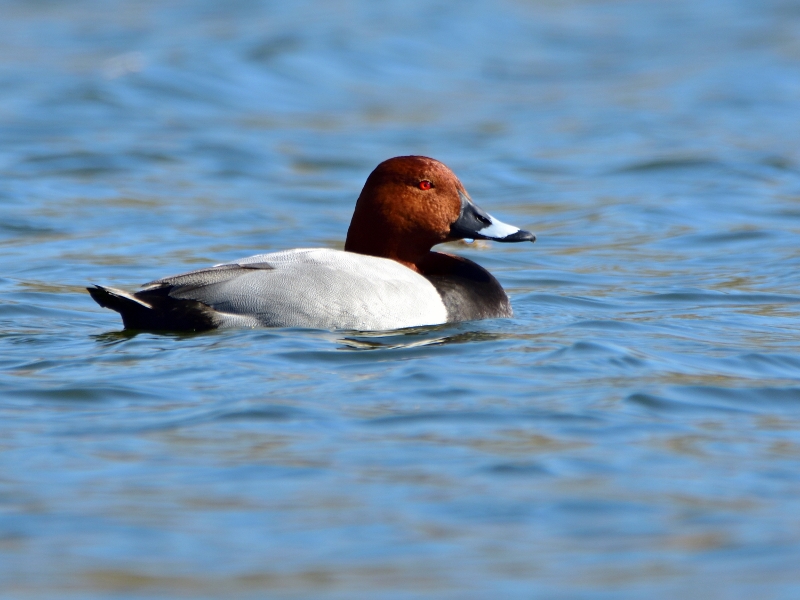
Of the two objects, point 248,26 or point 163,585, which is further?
point 248,26

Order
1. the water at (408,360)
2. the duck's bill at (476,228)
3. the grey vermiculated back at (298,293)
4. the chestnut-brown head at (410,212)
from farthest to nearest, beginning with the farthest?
the duck's bill at (476,228) → the chestnut-brown head at (410,212) → the grey vermiculated back at (298,293) → the water at (408,360)

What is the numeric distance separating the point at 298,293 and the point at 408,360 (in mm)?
642

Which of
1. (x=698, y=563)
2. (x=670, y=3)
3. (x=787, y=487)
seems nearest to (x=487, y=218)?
(x=787, y=487)

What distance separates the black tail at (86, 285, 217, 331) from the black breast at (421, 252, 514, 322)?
120 centimetres

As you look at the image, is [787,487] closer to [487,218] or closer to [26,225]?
[487,218]

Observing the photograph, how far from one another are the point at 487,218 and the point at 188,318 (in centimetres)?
173

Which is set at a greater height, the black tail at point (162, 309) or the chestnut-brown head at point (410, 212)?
the chestnut-brown head at point (410, 212)

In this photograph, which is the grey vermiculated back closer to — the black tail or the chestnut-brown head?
the black tail

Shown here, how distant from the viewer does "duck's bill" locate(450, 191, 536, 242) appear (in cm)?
664

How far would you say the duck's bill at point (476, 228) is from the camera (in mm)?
6637

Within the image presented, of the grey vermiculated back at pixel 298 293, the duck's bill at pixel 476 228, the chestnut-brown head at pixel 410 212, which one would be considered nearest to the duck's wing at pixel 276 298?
the grey vermiculated back at pixel 298 293

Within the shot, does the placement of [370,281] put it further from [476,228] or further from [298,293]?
[476,228]

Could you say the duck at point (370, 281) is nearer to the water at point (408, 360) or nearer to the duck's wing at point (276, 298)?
the duck's wing at point (276, 298)

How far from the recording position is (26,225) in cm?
985
